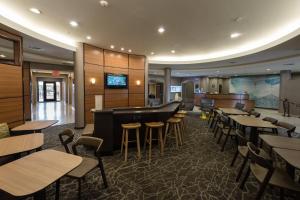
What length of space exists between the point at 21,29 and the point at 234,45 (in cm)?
672

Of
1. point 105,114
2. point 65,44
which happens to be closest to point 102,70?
point 65,44

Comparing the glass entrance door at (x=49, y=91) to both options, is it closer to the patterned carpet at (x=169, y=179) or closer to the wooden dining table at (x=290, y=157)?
the patterned carpet at (x=169, y=179)

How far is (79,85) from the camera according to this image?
576 cm

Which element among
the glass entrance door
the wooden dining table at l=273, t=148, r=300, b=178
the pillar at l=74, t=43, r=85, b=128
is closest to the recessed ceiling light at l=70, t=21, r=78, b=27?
the pillar at l=74, t=43, r=85, b=128

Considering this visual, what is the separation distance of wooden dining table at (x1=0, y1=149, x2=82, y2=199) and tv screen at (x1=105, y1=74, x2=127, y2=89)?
511cm

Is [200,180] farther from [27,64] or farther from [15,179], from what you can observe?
[27,64]

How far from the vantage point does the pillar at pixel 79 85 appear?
225 inches

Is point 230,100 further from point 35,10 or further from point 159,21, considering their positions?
point 35,10

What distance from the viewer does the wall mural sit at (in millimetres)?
12430

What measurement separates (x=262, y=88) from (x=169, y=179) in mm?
14147

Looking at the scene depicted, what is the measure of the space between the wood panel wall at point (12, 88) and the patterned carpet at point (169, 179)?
2.42 metres

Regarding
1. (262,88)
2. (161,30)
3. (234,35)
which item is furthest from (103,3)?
(262,88)

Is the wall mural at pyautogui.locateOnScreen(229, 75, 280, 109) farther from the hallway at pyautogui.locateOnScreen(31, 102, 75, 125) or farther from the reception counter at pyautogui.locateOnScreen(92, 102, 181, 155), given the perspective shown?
the hallway at pyautogui.locateOnScreen(31, 102, 75, 125)

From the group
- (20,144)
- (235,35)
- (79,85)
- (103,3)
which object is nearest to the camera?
(20,144)
